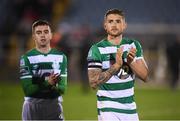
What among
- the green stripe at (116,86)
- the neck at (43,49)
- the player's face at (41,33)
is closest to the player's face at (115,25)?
the green stripe at (116,86)

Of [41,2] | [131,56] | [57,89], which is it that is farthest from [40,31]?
[41,2]

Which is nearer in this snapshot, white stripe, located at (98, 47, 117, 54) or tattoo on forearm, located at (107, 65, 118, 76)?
tattoo on forearm, located at (107, 65, 118, 76)

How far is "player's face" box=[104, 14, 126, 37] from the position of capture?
26.3ft

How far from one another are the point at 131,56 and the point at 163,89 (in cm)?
1518

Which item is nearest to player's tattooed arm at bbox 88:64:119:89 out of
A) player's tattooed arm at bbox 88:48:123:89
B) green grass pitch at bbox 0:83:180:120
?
player's tattooed arm at bbox 88:48:123:89

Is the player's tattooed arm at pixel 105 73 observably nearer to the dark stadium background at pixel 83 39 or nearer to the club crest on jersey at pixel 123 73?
the club crest on jersey at pixel 123 73

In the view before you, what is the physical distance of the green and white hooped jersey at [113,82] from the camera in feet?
26.5

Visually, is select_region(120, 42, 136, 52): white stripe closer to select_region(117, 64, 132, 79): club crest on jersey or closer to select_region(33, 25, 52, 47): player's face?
select_region(117, 64, 132, 79): club crest on jersey

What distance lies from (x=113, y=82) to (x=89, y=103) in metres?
10.8

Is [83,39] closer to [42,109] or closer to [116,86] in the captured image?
[42,109]

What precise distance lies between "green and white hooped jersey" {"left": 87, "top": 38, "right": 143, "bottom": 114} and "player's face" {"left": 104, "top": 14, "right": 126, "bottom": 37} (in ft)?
0.50

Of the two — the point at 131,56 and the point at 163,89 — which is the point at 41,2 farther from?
the point at 131,56

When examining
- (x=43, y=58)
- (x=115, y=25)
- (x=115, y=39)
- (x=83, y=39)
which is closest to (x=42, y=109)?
(x=43, y=58)

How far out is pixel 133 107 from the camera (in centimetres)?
817
